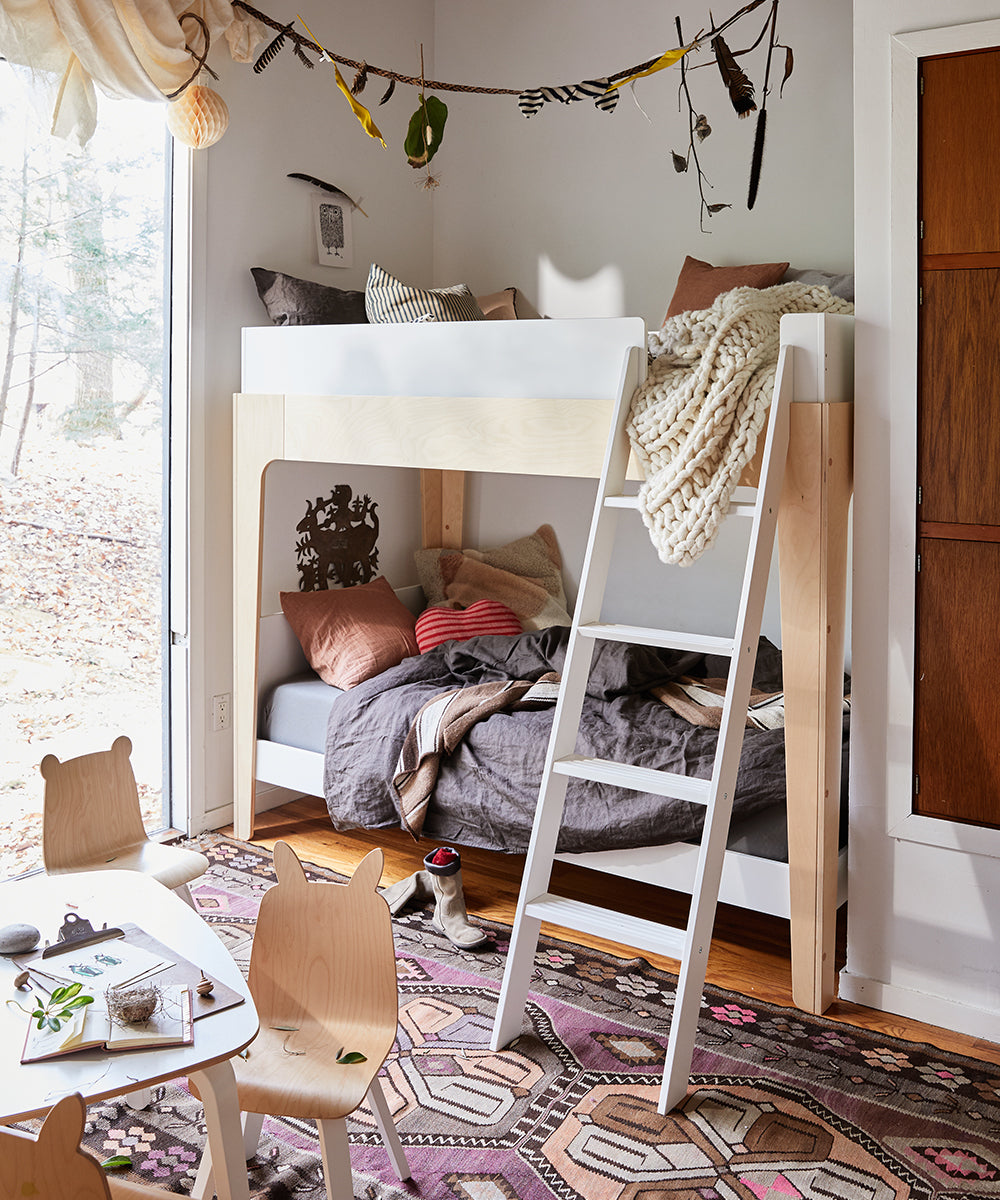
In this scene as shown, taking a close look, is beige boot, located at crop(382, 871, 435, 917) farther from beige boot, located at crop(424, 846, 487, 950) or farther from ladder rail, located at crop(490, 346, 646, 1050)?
ladder rail, located at crop(490, 346, 646, 1050)

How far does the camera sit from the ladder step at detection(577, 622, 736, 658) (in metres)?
2.15

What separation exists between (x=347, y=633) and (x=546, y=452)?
1.12 metres

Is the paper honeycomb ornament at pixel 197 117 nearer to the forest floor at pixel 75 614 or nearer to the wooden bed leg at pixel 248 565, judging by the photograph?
the wooden bed leg at pixel 248 565

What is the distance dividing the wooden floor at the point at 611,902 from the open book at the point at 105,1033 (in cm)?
146

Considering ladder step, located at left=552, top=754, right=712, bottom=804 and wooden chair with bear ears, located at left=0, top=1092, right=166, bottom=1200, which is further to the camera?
ladder step, located at left=552, top=754, right=712, bottom=804

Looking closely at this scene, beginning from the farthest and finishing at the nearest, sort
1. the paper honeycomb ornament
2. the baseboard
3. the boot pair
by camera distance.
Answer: the paper honeycomb ornament < the boot pair < the baseboard

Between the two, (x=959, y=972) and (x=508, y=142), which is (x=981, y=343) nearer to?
(x=959, y=972)

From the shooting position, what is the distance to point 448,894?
2771 mm

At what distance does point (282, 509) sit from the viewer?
140 inches

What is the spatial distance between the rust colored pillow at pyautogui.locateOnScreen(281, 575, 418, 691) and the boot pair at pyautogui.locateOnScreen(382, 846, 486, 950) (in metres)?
0.71

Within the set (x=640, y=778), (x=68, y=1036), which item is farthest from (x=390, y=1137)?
(x=640, y=778)

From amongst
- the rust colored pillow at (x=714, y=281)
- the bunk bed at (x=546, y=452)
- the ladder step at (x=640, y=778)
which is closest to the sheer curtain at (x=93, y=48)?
the bunk bed at (x=546, y=452)

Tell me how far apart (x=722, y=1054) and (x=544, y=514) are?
7.13 feet

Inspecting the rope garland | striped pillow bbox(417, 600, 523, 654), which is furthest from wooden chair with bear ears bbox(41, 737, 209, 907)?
the rope garland
